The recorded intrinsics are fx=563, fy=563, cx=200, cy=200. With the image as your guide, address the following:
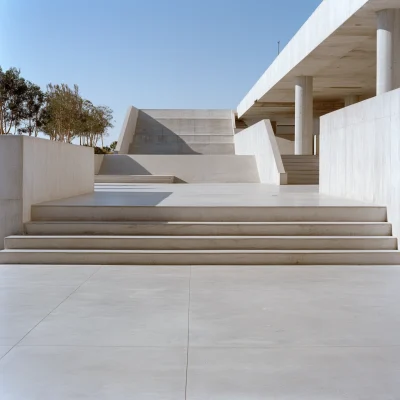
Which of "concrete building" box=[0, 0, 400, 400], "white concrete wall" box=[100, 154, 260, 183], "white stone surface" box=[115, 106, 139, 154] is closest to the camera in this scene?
"concrete building" box=[0, 0, 400, 400]

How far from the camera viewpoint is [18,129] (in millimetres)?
46406

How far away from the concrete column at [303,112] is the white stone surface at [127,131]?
9.23m

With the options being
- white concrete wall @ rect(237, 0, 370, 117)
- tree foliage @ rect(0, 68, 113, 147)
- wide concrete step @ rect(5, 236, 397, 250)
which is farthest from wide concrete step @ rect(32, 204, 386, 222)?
tree foliage @ rect(0, 68, 113, 147)

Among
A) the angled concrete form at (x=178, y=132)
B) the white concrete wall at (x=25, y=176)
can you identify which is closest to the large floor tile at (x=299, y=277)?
the white concrete wall at (x=25, y=176)

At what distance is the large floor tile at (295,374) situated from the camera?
11.0 ft

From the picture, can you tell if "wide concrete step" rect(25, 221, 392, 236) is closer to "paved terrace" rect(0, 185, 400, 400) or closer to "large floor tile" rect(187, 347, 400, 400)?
"paved terrace" rect(0, 185, 400, 400)

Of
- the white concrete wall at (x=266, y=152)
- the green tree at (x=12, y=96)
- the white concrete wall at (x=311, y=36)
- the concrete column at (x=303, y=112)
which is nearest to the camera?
the white concrete wall at (x=311, y=36)

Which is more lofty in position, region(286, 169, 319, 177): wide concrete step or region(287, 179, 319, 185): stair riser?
region(286, 169, 319, 177): wide concrete step

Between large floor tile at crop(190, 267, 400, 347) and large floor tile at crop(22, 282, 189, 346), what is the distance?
0.19 m

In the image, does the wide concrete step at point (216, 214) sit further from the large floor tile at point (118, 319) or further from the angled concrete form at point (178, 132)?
the angled concrete form at point (178, 132)

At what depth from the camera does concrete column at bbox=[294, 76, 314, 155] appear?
25.3 metres

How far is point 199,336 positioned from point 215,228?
401 centimetres

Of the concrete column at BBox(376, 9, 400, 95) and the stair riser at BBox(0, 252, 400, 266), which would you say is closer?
the stair riser at BBox(0, 252, 400, 266)

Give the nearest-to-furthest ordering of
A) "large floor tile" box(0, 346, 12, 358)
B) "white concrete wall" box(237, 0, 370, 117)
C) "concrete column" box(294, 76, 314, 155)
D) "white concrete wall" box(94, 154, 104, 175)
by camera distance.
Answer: "large floor tile" box(0, 346, 12, 358) → "white concrete wall" box(237, 0, 370, 117) → "white concrete wall" box(94, 154, 104, 175) → "concrete column" box(294, 76, 314, 155)
